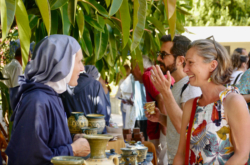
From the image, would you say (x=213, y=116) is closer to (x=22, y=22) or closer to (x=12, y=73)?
(x=22, y=22)

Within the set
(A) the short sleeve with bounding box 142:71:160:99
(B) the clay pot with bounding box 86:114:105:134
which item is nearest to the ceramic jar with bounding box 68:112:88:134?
(B) the clay pot with bounding box 86:114:105:134

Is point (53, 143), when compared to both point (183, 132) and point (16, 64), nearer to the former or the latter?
point (183, 132)

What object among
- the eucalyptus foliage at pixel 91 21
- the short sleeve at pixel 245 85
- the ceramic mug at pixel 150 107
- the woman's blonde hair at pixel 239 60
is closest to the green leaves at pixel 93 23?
the eucalyptus foliage at pixel 91 21

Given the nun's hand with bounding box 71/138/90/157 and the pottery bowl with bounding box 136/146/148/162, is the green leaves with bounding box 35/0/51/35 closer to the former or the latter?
the nun's hand with bounding box 71/138/90/157

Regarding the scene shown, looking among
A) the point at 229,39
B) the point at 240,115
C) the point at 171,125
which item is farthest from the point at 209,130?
the point at 229,39

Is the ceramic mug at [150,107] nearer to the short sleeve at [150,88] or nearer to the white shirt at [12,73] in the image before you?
the short sleeve at [150,88]

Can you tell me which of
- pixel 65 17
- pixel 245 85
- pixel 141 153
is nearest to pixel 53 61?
pixel 65 17

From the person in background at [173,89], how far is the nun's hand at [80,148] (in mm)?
698

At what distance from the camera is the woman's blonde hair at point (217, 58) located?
1.73 meters

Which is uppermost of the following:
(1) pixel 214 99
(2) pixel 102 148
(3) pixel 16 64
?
(3) pixel 16 64

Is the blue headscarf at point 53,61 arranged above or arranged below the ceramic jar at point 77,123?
above

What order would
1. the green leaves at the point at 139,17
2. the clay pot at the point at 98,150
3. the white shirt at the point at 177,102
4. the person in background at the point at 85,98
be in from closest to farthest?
the green leaves at the point at 139,17, the clay pot at the point at 98,150, the white shirt at the point at 177,102, the person in background at the point at 85,98

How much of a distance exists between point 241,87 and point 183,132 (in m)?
0.86

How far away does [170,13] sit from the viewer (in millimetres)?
1093
